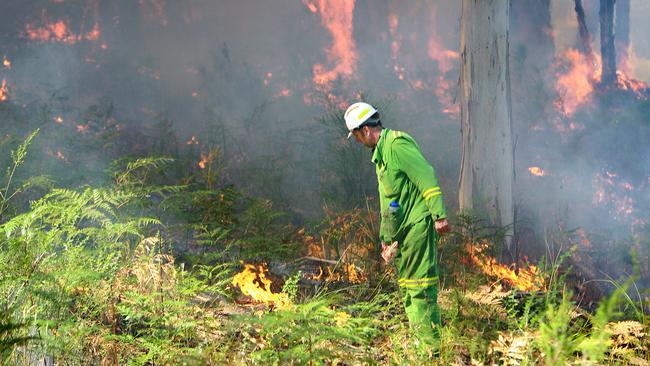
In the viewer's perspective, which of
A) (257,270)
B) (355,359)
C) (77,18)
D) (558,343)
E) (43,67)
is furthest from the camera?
(77,18)

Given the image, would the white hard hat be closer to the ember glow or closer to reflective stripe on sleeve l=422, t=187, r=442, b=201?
reflective stripe on sleeve l=422, t=187, r=442, b=201

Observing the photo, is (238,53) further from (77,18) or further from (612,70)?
(612,70)

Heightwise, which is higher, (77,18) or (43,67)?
(77,18)

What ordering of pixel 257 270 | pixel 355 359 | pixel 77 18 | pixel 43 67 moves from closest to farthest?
pixel 355 359
pixel 257 270
pixel 43 67
pixel 77 18

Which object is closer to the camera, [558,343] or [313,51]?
[558,343]

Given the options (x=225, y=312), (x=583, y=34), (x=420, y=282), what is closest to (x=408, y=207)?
(x=420, y=282)

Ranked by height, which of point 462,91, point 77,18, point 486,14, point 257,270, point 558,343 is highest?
point 77,18

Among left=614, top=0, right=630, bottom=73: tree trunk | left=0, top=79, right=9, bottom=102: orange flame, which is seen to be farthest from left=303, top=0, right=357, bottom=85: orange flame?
left=614, top=0, right=630, bottom=73: tree trunk

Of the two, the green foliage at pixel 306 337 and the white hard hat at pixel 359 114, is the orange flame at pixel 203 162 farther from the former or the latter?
the green foliage at pixel 306 337

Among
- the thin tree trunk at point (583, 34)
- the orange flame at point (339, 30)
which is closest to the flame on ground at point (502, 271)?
the orange flame at point (339, 30)

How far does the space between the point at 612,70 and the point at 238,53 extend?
9.19 m

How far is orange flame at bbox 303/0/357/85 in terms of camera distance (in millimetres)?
14438

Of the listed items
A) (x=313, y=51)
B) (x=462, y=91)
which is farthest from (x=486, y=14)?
(x=313, y=51)

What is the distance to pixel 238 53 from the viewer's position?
583 inches
